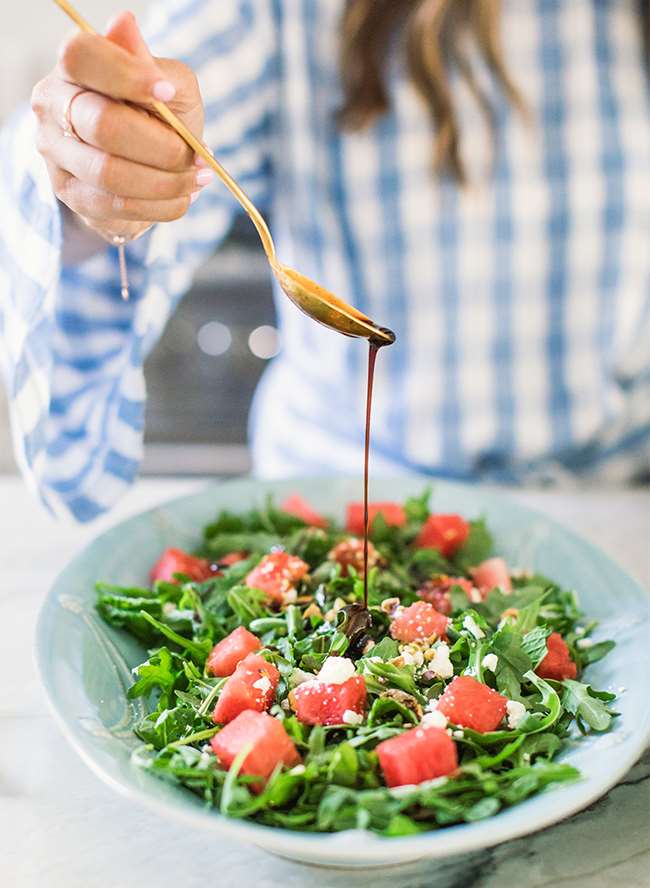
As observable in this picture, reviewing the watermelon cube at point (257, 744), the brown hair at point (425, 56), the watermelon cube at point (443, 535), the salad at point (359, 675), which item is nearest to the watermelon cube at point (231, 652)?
the salad at point (359, 675)

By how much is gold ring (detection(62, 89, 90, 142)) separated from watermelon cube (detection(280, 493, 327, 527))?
1.78ft

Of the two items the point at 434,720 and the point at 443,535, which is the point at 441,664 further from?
the point at 443,535

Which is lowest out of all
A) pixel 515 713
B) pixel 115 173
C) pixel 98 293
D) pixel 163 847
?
pixel 163 847

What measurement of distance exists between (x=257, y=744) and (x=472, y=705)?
18 centimetres

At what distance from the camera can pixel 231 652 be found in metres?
0.85

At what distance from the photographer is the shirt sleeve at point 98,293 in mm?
1086

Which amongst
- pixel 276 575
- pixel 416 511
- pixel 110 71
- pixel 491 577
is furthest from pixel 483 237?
pixel 110 71

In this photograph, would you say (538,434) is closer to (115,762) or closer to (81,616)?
(81,616)

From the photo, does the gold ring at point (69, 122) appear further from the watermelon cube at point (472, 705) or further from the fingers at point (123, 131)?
the watermelon cube at point (472, 705)

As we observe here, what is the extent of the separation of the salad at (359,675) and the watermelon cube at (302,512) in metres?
0.03

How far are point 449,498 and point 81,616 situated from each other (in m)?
0.52

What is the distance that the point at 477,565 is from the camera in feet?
3.66

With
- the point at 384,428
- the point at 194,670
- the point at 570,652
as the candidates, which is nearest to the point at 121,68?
the point at 194,670

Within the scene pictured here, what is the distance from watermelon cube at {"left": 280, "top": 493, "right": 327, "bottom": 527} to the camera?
1178 millimetres
